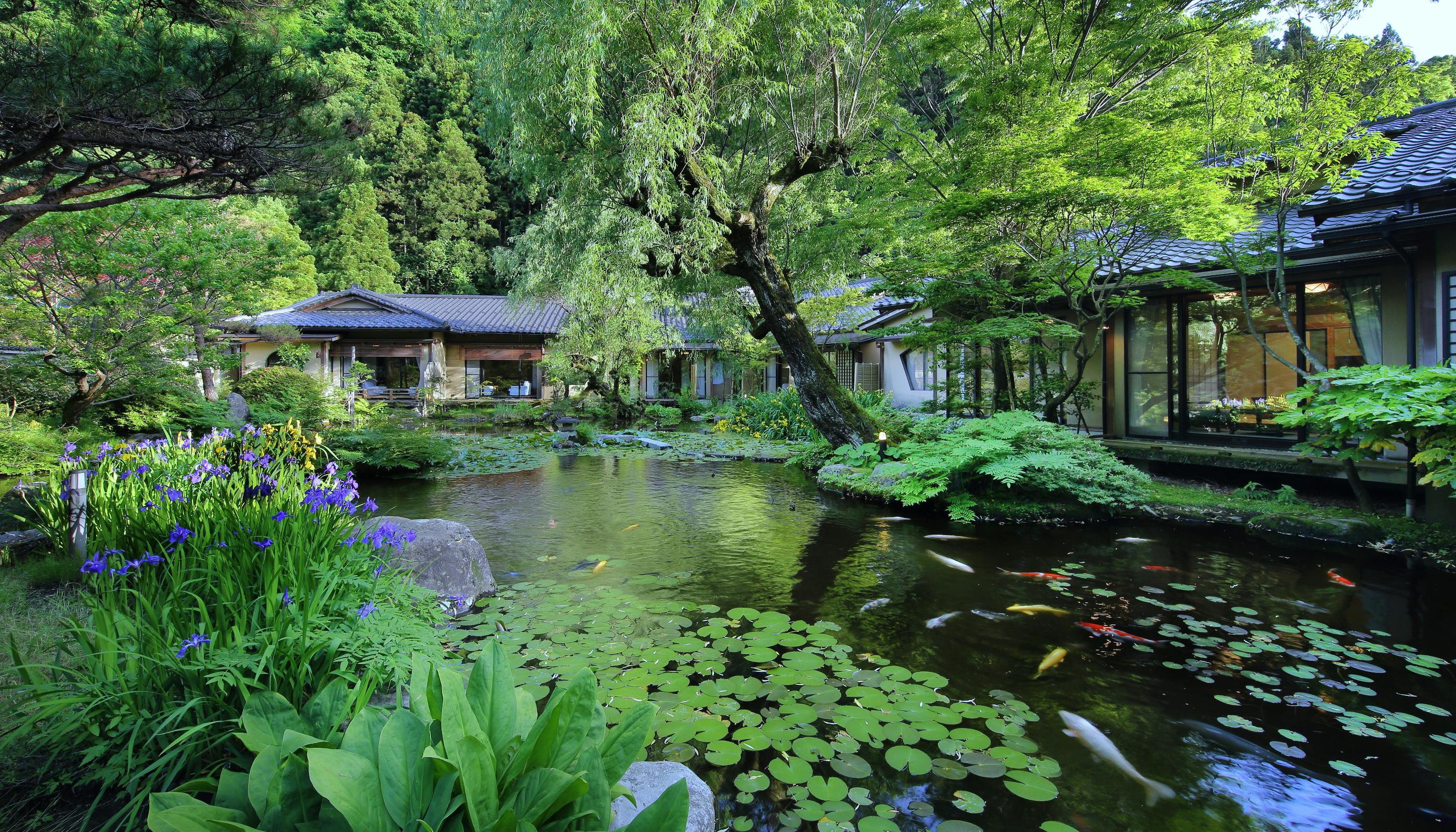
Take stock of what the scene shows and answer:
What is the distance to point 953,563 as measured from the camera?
5.45m

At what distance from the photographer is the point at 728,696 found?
3117 mm

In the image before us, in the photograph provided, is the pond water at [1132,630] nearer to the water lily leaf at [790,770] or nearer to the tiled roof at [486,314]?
the water lily leaf at [790,770]

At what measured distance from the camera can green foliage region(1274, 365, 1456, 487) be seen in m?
4.62

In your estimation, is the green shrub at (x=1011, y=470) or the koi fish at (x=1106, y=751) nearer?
the koi fish at (x=1106, y=751)

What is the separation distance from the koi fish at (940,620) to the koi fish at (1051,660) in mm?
637

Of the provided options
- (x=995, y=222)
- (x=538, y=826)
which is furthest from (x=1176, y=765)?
(x=995, y=222)

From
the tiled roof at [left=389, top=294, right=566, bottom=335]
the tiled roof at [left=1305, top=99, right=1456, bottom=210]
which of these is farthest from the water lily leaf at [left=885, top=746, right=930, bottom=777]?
the tiled roof at [left=389, top=294, right=566, bottom=335]

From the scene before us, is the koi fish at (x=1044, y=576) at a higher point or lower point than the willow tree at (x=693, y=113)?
lower

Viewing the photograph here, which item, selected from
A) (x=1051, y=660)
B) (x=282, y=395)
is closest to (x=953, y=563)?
(x=1051, y=660)

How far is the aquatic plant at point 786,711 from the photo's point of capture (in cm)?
244

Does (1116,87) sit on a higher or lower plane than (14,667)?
higher

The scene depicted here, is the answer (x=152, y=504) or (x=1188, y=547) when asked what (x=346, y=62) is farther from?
(x=1188, y=547)

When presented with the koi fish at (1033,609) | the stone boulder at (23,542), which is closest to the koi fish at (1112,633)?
the koi fish at (1033,609)

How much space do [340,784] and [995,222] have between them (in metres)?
8.61
